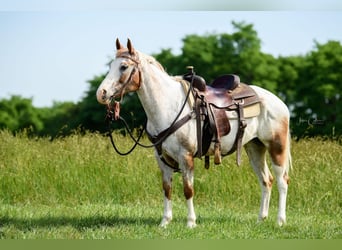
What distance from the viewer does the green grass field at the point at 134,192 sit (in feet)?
21.4

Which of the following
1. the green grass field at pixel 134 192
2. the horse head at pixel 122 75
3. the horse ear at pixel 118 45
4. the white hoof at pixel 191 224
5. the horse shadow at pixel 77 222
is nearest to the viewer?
the horse head at pixel 122 75

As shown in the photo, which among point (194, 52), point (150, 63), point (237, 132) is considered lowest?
point (237, 132)

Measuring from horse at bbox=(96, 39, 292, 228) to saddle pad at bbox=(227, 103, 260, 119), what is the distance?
0.06 metres

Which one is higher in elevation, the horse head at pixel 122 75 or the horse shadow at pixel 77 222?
the horse head at pixel 122 75

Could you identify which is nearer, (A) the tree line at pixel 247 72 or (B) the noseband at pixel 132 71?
(B) the noseband at pixel 132 71

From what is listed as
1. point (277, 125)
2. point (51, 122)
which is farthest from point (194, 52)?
point (277, 125)

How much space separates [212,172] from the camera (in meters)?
8.71

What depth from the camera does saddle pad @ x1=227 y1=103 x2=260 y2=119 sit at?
646 centimetres

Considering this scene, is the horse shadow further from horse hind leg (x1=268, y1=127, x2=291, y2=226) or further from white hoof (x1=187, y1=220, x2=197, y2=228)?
horse hind leg (x1=268, y1=127, x2=291, y2=226)

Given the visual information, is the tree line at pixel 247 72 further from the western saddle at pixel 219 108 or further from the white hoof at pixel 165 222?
the white hoof at pixel 165 222

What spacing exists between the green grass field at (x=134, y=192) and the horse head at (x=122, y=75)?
5.15 feet

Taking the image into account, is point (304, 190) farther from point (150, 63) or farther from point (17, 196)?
point (17, 196)

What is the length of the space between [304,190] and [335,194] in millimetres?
472

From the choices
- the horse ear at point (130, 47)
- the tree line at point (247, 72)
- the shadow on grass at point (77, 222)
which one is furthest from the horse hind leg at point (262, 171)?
the tree line at point (247, 72)
